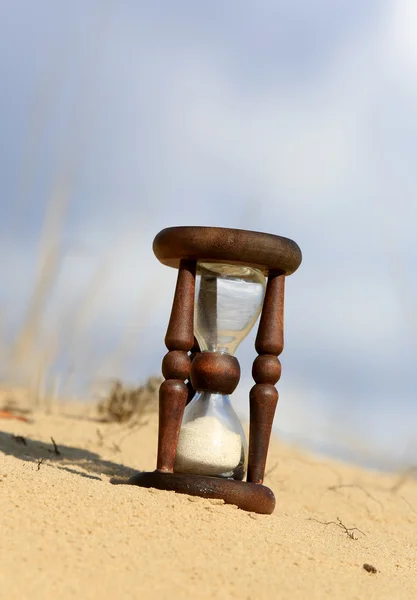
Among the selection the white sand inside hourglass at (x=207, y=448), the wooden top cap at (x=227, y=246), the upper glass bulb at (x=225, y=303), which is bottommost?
the white sand inside hourglass at (x=207, y=448)

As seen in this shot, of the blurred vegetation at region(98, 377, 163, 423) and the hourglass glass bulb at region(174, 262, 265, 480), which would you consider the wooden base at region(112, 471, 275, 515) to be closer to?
the hourglass glass bulb at region(174, 262, 265, 480)

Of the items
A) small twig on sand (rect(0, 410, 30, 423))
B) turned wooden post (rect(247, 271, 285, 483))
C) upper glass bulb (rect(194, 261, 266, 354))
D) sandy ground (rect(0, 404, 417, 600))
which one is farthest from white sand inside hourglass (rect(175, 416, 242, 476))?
small twig on sand (rect(0, 410, 30, 423))

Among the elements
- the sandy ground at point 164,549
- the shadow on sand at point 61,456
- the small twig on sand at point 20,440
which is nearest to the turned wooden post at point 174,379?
the sandy ground at point 164,549

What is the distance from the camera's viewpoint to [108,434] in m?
5.80

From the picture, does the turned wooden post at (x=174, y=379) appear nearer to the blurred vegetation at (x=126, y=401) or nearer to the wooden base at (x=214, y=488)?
the wooden base at (x=214, y=488)

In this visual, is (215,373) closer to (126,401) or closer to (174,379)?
(174,379)

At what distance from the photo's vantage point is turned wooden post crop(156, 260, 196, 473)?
11.2ft

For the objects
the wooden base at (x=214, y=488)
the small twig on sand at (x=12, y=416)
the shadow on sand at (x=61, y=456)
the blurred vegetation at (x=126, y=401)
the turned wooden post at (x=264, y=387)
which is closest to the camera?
the wooden base at (x=214, y=488)

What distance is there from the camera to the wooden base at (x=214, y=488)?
3.28 metres

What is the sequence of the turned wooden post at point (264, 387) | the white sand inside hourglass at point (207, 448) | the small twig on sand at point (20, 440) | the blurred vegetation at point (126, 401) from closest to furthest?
the white sand inside hourglass at point (207, 448) < the turned wooden post at point (264, 387) < the small twig on sand at point (20, 440) < the blurred vegetation at point (126, 401)

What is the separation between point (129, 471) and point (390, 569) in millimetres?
1859

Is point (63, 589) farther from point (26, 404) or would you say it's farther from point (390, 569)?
point (26, 404)

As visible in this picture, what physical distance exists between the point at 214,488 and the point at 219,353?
56cm

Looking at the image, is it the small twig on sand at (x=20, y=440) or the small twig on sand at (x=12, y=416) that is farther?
the small twig on sand at (x=12, y=416)
